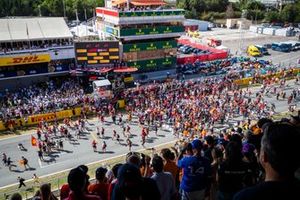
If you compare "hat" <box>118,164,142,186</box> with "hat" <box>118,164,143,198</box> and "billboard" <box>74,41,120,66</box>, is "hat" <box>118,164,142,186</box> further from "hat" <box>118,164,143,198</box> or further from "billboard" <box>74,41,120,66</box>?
"billboard" <box>74,41,120,66</box>

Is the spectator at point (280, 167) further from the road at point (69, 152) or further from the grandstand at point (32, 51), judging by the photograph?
the grandstand at point (32, 51)

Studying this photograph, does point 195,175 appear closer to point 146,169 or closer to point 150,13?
point 146,169

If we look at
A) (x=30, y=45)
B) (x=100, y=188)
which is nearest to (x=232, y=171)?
(x=100, y=188)

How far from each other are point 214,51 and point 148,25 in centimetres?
1798

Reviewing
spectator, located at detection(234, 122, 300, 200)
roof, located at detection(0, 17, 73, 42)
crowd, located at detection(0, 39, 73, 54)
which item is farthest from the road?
spectator, located at detection(234, 122, 300, 200)

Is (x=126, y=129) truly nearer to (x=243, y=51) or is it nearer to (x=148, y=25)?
(x=148, y=25)

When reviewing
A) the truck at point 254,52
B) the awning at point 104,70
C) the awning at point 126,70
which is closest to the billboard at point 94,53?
the awning at point 104,70

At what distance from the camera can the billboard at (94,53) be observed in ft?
143

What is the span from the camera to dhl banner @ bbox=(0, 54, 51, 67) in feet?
130

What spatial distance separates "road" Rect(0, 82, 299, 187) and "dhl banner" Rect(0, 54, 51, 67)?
40.4ft

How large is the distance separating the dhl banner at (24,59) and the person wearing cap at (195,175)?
37371 mm

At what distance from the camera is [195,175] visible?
23.7 feet

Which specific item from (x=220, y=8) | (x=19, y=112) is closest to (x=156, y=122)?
(x=19, y=112)

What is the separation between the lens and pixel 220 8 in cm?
11406
